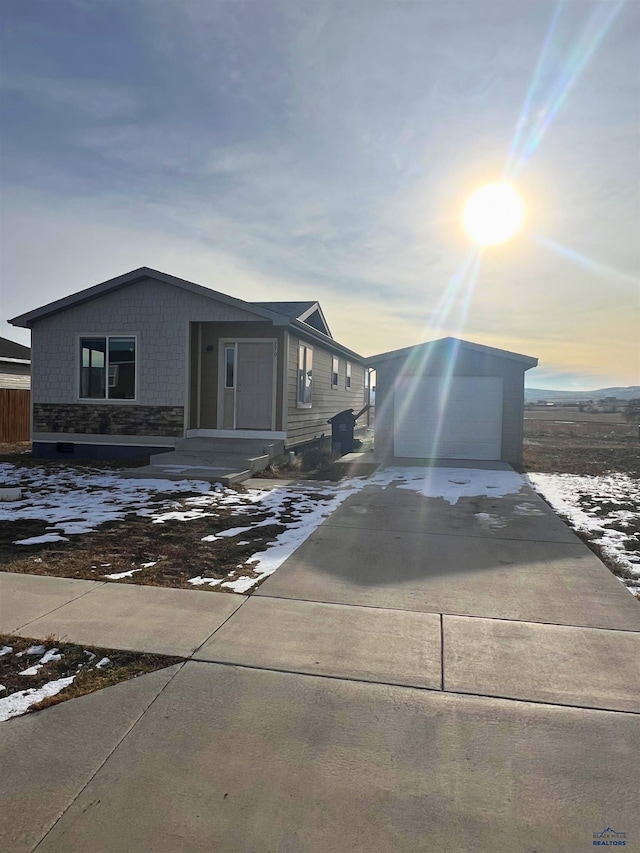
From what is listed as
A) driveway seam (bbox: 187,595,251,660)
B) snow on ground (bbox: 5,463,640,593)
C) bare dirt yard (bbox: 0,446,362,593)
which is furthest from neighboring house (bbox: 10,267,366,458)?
driveway seam (bbox: 187,595,251,660)

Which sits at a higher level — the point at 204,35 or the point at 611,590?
the point at 204,35

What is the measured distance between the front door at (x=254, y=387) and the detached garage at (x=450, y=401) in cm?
300

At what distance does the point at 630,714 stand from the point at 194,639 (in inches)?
101

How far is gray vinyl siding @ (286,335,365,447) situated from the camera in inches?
559

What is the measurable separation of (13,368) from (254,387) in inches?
540

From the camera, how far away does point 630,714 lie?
2.99m

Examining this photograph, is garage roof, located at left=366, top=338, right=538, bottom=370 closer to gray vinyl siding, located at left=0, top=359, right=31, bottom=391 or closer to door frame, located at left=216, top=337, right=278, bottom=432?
door frame, located at left=216, top=337, right=278, bottom=432

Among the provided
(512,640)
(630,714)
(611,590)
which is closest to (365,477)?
(611,590)

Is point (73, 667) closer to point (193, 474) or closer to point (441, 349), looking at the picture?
point (193, 474)

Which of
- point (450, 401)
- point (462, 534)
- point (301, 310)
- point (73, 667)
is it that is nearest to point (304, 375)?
point (301, 310)

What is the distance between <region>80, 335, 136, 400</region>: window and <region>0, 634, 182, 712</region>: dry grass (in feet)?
35.0

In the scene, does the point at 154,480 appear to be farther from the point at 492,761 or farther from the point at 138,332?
the point at 492,761

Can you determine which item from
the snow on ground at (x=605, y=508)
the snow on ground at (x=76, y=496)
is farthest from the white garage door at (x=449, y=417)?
the snow on ground at (x=76, y=496)

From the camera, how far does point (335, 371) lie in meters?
19.9
